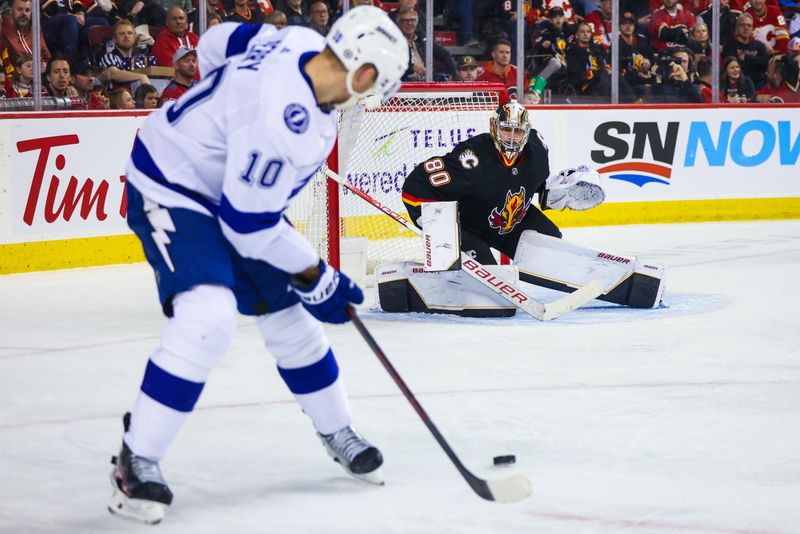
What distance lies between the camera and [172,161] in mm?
2578

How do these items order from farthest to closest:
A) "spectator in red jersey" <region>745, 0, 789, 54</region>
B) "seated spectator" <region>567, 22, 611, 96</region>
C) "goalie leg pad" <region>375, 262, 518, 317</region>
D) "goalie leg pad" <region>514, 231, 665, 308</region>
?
"spectator in red jersey" <region>745, 0, 789, 54</region> → "seated spectator" <region>567, 22, 611, 96</region> → "goalie leg pad" <region>514, 231, 665, 308</region> → "goalie leg pad" <region>375, 262, 518, 317</region>

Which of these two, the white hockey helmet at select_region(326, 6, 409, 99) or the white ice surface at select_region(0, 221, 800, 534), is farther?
the white ice surface at select_region(0, 221, 800, 534)

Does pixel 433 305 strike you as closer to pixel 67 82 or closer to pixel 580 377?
pixel 580 377

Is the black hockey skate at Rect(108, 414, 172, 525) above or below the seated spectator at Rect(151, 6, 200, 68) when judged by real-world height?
below

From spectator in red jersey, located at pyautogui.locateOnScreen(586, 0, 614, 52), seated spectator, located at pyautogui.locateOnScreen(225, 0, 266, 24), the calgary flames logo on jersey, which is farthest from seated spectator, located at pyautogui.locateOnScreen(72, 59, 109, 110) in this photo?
spectator in red jersey, located at pyautogui.locateOnScreen(586, 0, 614, 52)

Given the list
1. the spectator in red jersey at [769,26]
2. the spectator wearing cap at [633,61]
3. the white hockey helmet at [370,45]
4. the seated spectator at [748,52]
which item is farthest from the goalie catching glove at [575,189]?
the spectator in red jersey at [769,26]

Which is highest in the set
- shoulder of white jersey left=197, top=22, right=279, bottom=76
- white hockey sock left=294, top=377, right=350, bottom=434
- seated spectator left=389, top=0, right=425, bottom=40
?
shoulder of white jersey left=197, top=22, right=279, bottom=76

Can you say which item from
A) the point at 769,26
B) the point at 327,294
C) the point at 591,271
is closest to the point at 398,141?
the point at 591,271

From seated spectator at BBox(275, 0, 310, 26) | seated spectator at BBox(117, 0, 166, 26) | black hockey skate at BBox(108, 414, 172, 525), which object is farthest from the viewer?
seated spectator at BBox(275, 0, 310, 26)

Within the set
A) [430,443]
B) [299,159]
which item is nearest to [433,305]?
[430,443]

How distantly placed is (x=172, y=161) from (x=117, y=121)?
4.35 m

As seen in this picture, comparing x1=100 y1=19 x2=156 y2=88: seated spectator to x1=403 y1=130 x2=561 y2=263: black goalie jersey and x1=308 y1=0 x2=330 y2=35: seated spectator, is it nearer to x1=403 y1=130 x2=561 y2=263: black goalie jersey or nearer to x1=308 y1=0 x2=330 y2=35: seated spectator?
x1=308 y1=0 x2=330 y2=35: seated spectator

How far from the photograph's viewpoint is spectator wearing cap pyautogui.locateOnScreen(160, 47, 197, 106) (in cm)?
715

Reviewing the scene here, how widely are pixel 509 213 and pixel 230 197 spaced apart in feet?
10.4
